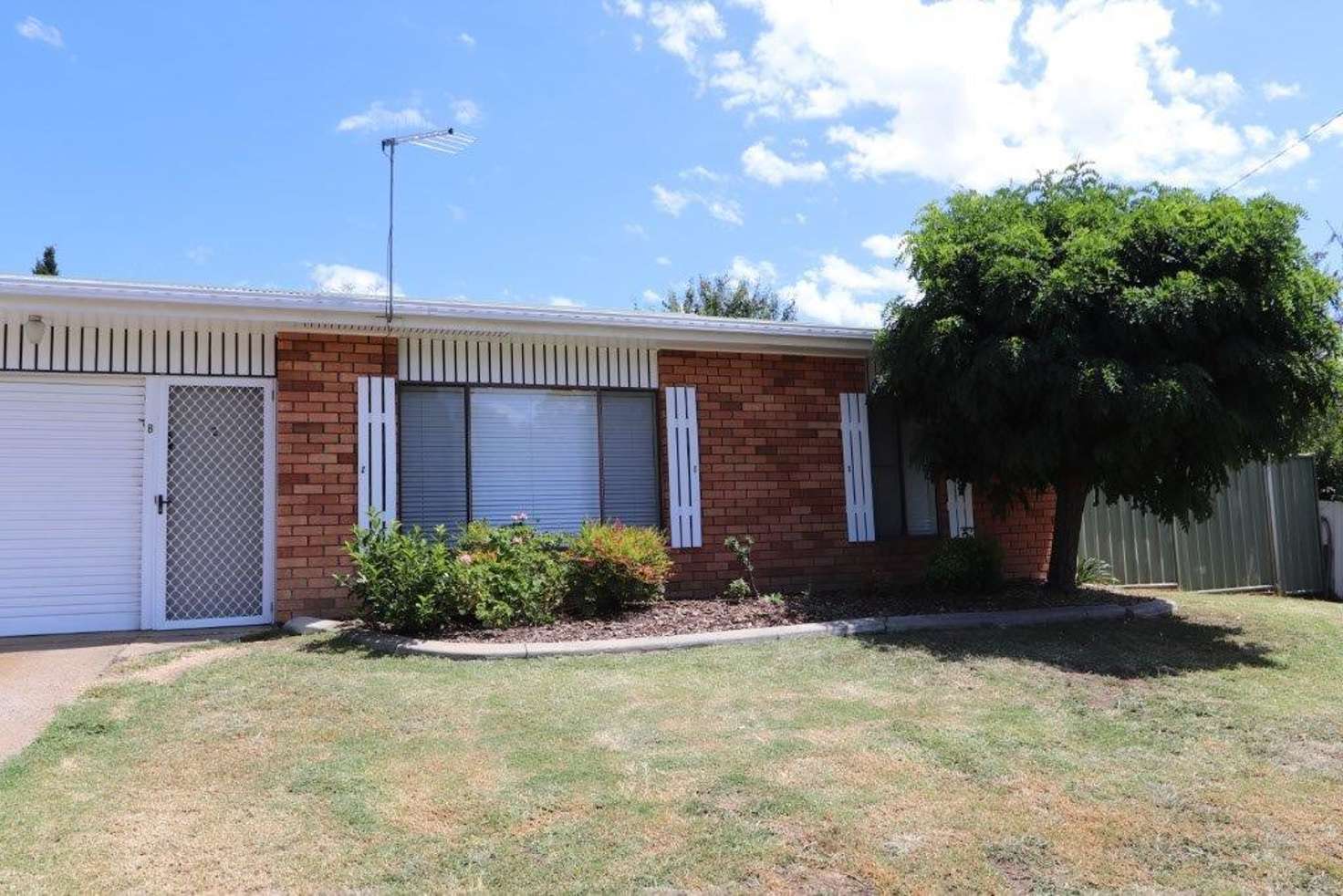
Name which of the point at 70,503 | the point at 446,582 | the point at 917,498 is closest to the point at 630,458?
the point at 446,582

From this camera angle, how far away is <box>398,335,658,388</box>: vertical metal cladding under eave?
29.0 ft

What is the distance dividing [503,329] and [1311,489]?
36.6 feet

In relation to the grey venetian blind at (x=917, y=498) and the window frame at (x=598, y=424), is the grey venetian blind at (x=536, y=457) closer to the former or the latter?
the window frame at (x=598, y=424)

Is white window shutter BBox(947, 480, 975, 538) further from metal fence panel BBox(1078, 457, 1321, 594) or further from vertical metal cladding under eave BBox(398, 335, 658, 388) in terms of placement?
vertical metal cladding under eave BBox(398, 335, 658, 388)

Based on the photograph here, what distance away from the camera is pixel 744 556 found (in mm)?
9148

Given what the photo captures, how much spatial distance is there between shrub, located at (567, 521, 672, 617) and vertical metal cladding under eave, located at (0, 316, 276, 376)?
10.9ft

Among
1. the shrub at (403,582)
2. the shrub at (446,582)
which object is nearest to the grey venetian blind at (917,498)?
the shrub at (446,582)

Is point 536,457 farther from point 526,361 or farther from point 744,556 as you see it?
point 744,556

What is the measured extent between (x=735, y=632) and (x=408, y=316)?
157 inches

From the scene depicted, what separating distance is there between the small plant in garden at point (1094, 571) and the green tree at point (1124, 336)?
2.51 meters

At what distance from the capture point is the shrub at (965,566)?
30.3ft

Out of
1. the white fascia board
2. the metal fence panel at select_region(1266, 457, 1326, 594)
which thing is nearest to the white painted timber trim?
the white fascia board

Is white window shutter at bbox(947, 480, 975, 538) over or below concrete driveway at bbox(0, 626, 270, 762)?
over

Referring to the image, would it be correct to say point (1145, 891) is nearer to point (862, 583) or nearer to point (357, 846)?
point (357, 846)
